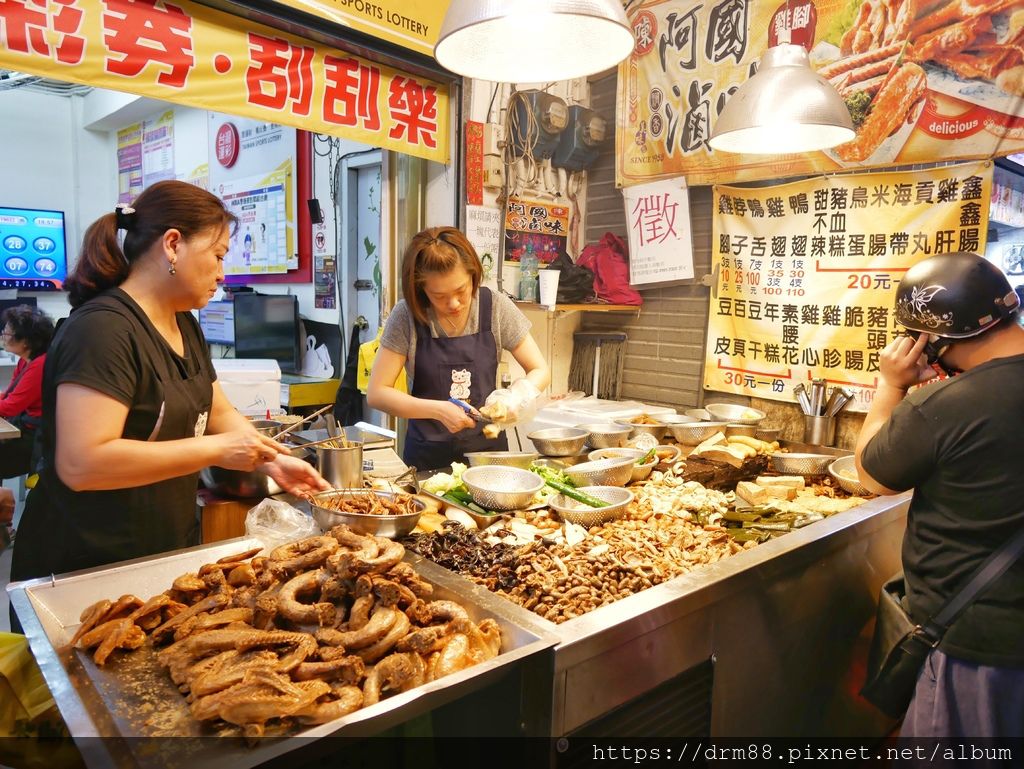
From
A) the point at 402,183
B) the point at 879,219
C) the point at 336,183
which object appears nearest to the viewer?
the point at 879,219

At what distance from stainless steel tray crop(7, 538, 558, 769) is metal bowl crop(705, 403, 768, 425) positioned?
2.32 meters

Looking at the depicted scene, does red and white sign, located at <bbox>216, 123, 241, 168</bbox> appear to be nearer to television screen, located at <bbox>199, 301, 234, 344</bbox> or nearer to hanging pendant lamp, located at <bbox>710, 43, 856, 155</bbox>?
television screen, located at <bbox>199, 301, 234, 344</bbox>

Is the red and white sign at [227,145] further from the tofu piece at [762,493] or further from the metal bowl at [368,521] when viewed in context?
the tofu piece at [762,493]

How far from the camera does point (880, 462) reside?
78.4 inches

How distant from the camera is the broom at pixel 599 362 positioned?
16.7ft

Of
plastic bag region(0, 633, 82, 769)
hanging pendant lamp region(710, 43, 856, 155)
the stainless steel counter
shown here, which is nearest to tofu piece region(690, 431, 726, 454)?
the stainless steel counter

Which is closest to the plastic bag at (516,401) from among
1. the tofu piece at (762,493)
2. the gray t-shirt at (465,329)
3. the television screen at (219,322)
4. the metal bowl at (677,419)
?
the gray t-shirt at (465,329)

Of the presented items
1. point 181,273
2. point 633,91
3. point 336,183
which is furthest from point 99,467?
point 336,183

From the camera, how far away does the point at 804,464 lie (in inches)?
120

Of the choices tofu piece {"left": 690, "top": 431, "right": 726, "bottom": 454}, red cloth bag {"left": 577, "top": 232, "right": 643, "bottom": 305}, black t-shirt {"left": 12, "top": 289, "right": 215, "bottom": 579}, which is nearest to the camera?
black t-shirt {"left": 12, "top": 289, "right": 215, "bottom": 579}

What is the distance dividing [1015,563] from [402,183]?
3736 mm

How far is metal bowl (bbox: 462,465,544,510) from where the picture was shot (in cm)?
231

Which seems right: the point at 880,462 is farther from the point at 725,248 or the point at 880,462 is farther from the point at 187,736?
the point at 725,248

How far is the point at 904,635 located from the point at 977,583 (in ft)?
0.93
